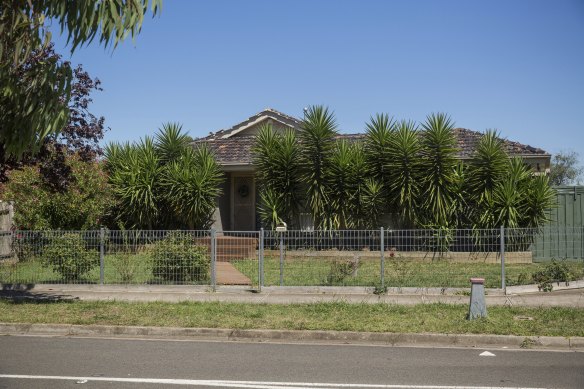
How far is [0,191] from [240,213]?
26.2 ft

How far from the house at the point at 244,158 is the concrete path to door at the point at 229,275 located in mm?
6559

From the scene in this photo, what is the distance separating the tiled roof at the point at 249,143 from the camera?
20719 millimetres

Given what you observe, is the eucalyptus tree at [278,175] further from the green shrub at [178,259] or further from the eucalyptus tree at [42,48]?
the eucalyptus tree at [42,48]

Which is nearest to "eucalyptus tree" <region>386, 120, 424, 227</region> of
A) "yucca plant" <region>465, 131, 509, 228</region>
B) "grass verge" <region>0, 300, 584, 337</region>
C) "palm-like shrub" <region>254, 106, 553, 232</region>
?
"palm-like shrub" <region>254, 106, 553, 232</region>

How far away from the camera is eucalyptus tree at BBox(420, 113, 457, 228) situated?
18.4 m

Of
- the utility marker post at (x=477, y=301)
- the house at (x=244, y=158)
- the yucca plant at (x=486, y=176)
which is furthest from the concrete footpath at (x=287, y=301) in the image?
the house at (x=244, y=158)

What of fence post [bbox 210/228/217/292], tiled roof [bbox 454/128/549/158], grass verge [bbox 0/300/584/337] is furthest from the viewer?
tiled roof [bbox 454/128/549/158]

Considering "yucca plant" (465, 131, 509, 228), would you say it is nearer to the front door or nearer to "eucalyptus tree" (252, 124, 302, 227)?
"eucalyptus tree" (252, 124, 302, 227)

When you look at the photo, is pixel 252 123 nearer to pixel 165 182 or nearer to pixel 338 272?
pixel 165 182

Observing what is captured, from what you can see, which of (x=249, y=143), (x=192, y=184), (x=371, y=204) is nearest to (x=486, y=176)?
(x=371, y=204)

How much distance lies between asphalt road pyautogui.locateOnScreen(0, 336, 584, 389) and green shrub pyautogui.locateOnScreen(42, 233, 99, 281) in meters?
4.78

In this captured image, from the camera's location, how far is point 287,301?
1305cm

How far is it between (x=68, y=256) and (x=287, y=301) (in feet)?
17.4

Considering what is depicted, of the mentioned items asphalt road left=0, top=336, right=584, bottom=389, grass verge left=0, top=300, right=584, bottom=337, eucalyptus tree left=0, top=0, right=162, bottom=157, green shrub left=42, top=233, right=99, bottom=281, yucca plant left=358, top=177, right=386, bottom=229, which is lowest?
asphalt road left=0, top=336, right=584, bottom=389
